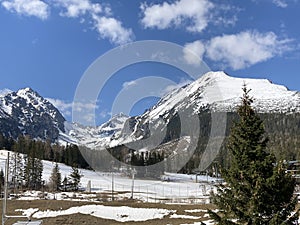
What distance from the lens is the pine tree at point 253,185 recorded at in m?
19.9

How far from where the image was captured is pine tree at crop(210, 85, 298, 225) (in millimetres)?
19875

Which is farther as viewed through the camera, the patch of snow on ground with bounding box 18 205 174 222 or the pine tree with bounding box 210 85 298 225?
the patch of snow on ground with bounding box 18 205 174 222

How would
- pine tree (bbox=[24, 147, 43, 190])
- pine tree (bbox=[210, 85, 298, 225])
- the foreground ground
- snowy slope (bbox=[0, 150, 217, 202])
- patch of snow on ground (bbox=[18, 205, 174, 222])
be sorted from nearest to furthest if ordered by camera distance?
pine tree (bbox=[210, 85, 298, 225])
the foreground ground
patch of snow on ground (bbox=[18, 205, 174, 222])
snowy slope (bbox=[0, 150, 217, 202])
pine tree (bbox=[24, 147, 43, 190])

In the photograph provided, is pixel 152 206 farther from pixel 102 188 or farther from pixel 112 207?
pixel 102 188

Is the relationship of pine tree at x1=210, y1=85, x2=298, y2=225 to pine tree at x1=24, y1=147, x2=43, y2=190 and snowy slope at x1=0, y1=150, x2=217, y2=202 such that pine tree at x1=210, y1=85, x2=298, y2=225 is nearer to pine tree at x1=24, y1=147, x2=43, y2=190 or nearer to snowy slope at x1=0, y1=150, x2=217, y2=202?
snowy slope at x1=0, y1=150, x2=217, y2=202

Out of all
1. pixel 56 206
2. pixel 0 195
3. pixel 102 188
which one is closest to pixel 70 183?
pixel 102 188

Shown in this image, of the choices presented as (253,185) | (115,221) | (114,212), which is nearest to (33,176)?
(114,212)

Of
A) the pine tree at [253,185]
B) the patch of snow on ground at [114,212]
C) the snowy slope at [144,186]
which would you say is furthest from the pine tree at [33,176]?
the pine tree at [253,185]

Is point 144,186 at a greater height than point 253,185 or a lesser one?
lesser

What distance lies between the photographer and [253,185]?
20.5 meters

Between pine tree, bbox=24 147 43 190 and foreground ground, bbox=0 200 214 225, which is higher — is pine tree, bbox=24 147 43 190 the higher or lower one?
the higher one

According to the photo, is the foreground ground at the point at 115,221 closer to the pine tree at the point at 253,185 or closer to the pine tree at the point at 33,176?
the pine tree at the point at 253,185

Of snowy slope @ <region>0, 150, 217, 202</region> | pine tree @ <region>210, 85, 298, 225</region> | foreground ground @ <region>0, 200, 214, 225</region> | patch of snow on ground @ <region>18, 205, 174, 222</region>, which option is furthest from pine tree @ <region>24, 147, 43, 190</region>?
pine tree @ <region>210, 85, 298, 225</region>

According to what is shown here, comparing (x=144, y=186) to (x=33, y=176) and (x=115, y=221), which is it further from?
(x=115, y=221)
